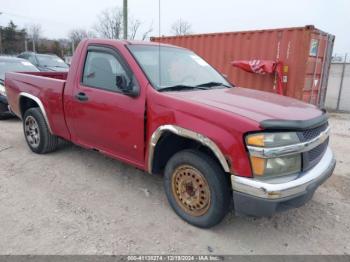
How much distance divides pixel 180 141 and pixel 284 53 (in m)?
6.29

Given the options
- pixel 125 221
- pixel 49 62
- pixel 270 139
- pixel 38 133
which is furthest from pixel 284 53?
pixel 49 62

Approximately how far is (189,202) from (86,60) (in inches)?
90.3

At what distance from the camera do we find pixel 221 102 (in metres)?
3.08

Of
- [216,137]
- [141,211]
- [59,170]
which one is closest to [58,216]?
[141,211]

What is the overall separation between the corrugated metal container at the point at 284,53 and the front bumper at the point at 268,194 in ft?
20.5

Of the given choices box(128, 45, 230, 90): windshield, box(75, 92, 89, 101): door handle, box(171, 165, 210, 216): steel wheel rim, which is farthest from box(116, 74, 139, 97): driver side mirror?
box(171, 165, 210, 216): steel wheel rim

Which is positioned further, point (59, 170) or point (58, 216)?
point (59, 170)

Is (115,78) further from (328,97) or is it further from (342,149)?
(328,97)

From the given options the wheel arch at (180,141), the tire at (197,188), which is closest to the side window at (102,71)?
the wheel arch at (180,141)

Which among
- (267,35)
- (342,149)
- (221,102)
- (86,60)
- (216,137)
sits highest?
(267,35)

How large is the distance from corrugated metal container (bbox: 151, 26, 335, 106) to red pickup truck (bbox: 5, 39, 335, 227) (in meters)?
4.84

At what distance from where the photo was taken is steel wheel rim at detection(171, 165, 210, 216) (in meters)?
3.08

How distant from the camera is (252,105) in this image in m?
3.09

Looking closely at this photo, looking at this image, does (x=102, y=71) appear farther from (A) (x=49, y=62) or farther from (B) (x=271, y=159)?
(A) (x=49, y=62)
